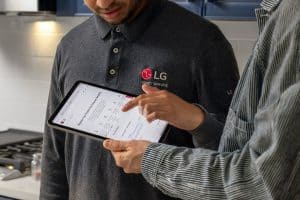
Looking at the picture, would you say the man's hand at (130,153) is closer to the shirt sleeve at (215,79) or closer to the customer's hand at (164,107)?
the customer's hand at (164,107)

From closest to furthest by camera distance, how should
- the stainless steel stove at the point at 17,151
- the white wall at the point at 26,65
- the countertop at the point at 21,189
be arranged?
the countertop at the point at 21,189
the stainless steel stove at the point at 17,151
the white wall at the point at 26,65

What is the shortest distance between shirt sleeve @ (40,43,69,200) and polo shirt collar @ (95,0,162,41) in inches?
7.5

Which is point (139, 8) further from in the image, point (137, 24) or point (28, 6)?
point (28, 6)

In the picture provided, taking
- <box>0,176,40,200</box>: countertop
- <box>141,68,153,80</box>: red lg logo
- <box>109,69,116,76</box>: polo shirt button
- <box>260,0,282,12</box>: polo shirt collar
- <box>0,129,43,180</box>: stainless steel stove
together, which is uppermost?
<box>260,0,282,12</box>: polo shirt collar

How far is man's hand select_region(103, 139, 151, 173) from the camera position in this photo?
87cm

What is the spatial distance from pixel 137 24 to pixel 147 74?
13 centimetres

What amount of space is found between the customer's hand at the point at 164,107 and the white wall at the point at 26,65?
1353 mm

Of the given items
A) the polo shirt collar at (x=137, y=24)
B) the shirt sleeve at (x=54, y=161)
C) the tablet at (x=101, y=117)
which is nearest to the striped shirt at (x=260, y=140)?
the tablet at (x=101, y=117)

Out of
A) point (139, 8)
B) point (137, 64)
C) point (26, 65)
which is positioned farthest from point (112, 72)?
point (26, 65)

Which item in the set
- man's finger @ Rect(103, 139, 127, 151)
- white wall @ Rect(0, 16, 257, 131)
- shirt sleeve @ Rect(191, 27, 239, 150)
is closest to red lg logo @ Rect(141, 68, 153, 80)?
shirt sleeve @ Rect(191, 27, 239, 150)

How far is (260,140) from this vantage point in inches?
26.3

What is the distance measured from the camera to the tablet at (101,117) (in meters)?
1.05

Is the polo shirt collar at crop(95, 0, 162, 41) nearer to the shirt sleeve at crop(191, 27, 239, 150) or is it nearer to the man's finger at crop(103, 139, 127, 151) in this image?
the shirt sleeve at crop(191, 27, 239, 150)

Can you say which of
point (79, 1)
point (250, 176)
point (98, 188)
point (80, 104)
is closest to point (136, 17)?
point (80, 104)
